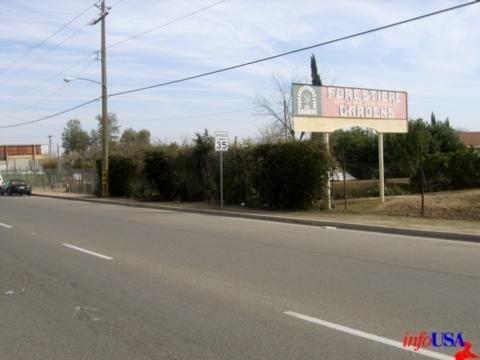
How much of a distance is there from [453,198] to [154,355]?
17.5m

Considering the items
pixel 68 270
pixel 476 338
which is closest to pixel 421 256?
pixel 476 338

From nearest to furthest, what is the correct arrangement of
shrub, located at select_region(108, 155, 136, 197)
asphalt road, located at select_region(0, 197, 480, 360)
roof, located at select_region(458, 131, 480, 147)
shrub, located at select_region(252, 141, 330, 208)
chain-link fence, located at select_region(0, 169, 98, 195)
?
asphalt road, located at select_region(0, 197, 480, 360) < shrub, located at select_region(252, 141, 330, 208) < shrub, located at select_region(108, 155, 136, 197) < chain-link fence, located at select_region(0, 169, 98, 195) < roof, located at select_region(458, 131, 480, 147)

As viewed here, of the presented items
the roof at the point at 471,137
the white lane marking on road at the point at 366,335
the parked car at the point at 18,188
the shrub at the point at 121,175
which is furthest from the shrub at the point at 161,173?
the roof at the point at 471,137

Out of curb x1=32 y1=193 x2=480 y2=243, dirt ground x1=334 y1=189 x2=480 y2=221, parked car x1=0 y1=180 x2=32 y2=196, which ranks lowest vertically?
curb x1=32 y1=193 x2=480 y2=243

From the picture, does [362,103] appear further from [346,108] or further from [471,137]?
[471,137]

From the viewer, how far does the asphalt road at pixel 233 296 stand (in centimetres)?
559

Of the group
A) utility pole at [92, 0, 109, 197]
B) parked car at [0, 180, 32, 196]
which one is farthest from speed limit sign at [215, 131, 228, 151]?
parked car at [0, 180, 32, 196]

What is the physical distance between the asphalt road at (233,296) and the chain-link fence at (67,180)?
29459 millimetres

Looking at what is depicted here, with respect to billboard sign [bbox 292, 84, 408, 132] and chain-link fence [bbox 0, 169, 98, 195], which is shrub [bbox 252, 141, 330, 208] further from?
chain-link fence [bbox 0, 169, 98, 195]

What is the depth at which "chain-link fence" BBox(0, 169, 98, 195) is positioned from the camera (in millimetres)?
43531

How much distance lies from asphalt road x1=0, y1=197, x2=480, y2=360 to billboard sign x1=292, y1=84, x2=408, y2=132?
9.02m

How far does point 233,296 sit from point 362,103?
58.9 ft

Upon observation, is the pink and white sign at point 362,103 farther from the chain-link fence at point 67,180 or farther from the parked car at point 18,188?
the parked car at point 18,188

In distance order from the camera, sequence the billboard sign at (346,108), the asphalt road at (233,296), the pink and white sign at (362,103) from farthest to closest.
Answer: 1. the pink and white sign at (362,103)
2. the billboard sign at (346,108)
3. the asphalt road at (233,296)
